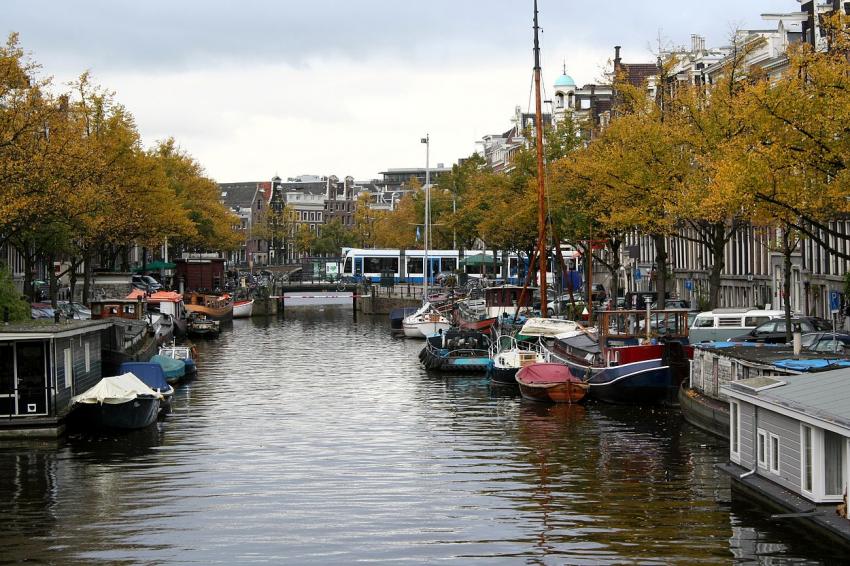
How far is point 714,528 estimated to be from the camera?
3027 cm

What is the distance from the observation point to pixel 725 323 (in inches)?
2501

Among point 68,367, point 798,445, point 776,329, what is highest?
point 776,329

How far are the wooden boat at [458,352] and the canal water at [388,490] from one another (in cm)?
1140

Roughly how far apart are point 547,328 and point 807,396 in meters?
39.5

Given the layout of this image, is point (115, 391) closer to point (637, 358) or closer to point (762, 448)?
point (637, 358)

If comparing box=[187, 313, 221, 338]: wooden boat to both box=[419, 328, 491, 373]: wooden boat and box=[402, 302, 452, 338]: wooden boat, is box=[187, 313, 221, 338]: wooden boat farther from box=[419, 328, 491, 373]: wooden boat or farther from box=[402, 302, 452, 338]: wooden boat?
box=[419, 328, 491, 373]: wooden boat

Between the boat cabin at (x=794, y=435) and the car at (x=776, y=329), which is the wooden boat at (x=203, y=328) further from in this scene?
the boat cabin at (x=794, y=435)

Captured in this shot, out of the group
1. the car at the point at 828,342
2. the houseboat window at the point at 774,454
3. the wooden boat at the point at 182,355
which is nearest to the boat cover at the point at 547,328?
the wooden boat at the point at 182,355

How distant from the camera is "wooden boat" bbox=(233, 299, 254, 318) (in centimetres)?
12750

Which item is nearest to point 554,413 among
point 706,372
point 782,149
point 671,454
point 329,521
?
point 706,372

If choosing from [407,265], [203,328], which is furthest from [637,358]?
[407,265]

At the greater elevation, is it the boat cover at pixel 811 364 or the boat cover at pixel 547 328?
the boat cover at pixel 811 364

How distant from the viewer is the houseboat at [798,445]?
27.1 m

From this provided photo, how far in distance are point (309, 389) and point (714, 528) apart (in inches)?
1403
